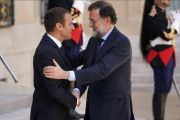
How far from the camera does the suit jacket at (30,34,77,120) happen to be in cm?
400

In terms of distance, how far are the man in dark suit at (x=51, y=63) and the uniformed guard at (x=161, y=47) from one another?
2.94 m

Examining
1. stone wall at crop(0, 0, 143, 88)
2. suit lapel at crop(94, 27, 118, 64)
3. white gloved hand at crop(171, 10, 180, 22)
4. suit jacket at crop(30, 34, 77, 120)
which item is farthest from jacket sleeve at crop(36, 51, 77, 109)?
stone wall at crop(0, 0, 143, 88)

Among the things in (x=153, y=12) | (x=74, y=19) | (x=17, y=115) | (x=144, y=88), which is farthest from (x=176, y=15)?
(x=144, y=88)

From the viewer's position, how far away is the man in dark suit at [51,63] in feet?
13.2

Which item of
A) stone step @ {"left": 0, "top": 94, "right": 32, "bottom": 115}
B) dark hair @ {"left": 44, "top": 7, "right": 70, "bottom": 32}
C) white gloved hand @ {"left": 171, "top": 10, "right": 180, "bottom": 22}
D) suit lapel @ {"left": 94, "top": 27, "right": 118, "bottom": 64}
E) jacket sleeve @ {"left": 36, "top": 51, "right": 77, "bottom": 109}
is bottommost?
stone step @ {"left": 0, "top": 94, "right": 32, "bottom": 115}

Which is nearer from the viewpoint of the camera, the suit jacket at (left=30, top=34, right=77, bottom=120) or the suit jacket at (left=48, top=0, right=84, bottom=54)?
the suit jacket at (left=30, top=34, right=77, bottom=120)

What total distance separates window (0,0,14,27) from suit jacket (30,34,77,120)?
4.48m

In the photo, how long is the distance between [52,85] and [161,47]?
336cm

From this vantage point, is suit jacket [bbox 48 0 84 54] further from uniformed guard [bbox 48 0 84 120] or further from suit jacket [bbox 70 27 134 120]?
suit jacket [bbox 70 27 134 120]

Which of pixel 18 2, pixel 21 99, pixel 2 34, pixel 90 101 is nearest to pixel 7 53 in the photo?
pixel 2 34

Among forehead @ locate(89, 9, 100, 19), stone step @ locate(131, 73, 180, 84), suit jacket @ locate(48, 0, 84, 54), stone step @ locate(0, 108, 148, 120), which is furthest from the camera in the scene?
stone step @ locate(131, 73, 180, 84)

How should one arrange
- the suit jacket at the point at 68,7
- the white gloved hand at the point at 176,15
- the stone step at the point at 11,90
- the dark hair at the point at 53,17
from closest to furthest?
1. the dark hair at the point at 53,17
2. the suit jacket at the point at 68,7
3. the stone step at the point at 11,90
4. the white gloved hand at the point at 176,15

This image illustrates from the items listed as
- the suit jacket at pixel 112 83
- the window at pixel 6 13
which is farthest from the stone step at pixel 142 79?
the suit jacket at pixel 112 83

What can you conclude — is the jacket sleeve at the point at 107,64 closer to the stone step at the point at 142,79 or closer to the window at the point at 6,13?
the window at the point at 6,13
